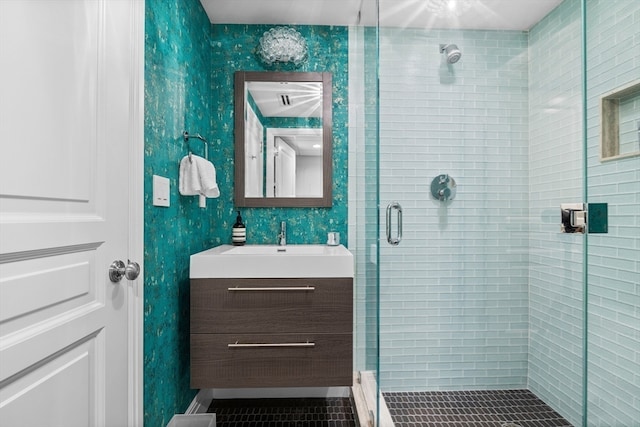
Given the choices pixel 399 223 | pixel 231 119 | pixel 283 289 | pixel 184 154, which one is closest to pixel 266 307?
pixel 283 289

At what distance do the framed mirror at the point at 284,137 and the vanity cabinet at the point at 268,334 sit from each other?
0.73m

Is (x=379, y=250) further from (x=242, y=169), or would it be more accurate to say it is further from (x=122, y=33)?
(x=122, y=33)

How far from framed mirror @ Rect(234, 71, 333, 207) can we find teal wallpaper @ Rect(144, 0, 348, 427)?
2.3 inches

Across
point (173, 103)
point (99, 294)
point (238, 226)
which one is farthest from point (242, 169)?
point (99, 294)

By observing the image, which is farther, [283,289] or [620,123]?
[283,289]

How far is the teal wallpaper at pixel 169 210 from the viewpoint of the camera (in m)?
1.37

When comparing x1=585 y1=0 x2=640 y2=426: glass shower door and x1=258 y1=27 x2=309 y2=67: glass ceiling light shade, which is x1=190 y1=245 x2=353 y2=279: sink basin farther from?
x1=258 y1=27 x2=309 y2=67: glass ceiling light shade

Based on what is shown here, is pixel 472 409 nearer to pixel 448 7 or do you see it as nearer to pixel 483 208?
pixel 483 208

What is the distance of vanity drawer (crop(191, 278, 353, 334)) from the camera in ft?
5.33

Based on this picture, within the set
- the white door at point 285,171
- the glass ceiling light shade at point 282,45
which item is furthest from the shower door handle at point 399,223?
the glass ceiling light shade at point 282,45

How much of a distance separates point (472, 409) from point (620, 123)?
106 cm

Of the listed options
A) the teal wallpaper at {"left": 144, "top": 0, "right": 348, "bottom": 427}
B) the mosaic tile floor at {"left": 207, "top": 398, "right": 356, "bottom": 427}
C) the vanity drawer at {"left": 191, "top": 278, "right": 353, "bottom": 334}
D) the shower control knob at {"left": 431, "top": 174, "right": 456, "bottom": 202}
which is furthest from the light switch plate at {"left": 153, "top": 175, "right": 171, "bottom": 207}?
the mosaic tile floor at {"left": 207, "top": 398, "right": 356, "bottom": 427}

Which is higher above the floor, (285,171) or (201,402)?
(285,171)

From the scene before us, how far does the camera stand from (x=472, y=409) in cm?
128
